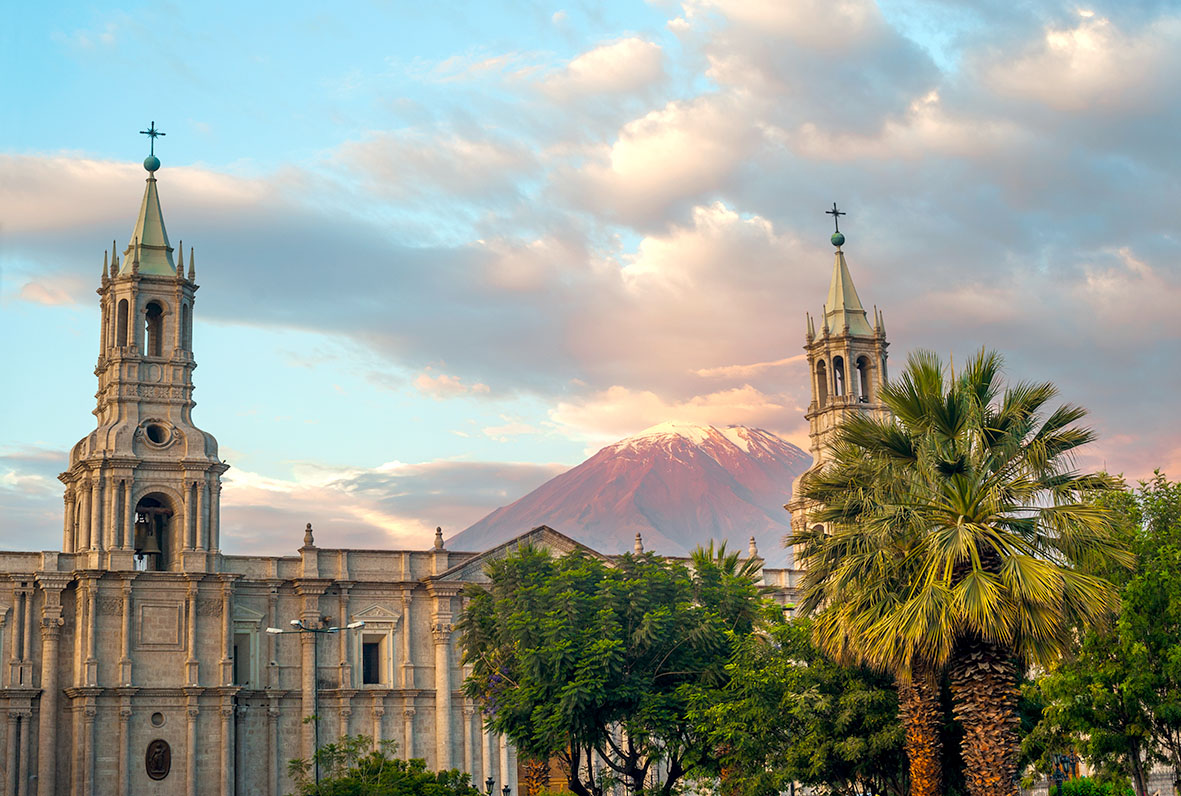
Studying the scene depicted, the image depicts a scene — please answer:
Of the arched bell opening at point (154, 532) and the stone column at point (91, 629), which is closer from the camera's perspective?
the stone column at point (91, 629)

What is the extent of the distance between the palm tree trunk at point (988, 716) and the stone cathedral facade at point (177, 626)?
119 ft

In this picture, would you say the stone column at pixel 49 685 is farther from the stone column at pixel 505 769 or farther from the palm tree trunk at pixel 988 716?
the palm tree trunk at pixel 988 716

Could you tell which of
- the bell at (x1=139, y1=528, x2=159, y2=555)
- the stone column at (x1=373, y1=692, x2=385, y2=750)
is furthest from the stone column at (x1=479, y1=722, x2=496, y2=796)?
the bell at (x1=139, y1=528, x2=159, y2=555)

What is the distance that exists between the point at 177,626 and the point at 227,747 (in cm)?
552

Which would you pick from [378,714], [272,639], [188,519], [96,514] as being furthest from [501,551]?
[96,514]

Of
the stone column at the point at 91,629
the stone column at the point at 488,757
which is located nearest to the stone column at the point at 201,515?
the stone column at the point at 91,629

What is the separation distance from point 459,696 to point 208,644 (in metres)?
11.4

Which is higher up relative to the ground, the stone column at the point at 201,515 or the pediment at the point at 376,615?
the stone column at the point at 201,515

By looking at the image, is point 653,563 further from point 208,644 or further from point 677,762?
point 208,644

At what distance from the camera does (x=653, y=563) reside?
4956 centimetres

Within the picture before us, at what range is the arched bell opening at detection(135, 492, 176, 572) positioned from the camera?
203 ft

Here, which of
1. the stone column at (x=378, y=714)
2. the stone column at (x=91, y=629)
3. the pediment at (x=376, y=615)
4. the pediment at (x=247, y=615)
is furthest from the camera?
the pediment at (x=376, y=615)

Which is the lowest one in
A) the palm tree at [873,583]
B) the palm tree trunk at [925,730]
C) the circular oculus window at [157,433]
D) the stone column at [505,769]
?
the stone column at [505,769]

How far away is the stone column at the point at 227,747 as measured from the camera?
5888 centimetres
